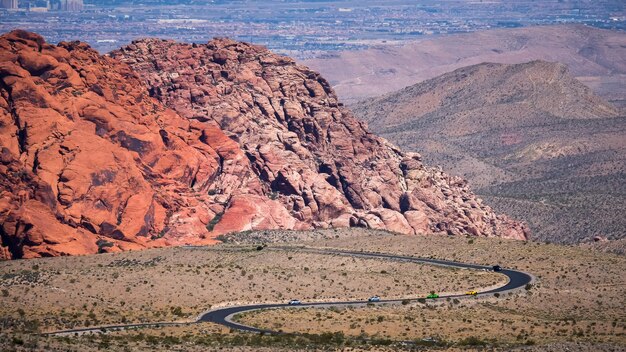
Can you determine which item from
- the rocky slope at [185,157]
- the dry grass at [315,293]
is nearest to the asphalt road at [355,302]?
the dry grass at [315,293]

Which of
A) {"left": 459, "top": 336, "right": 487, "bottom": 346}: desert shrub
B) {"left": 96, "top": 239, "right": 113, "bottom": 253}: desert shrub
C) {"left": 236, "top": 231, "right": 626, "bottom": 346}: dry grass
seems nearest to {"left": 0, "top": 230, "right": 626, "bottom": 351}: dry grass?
{"left": 236, "top": 231, "right": 626, "bottom": 346}: dry grass

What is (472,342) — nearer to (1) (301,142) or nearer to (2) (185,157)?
(2) (185,157)

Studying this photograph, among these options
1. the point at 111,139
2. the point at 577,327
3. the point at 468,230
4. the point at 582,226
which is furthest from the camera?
the point at 582,226

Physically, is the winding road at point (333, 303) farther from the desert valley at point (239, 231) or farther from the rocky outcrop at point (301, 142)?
the rocky outcrop at point (301, 142)

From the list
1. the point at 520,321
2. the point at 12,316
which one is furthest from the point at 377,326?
the point at 12,316

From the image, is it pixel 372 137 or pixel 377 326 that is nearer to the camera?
pixel 377 326

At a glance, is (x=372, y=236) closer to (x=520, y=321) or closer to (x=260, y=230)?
(x=260, y=230)

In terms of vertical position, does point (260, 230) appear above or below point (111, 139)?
below

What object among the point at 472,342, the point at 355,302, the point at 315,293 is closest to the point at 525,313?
the point at 355,302
